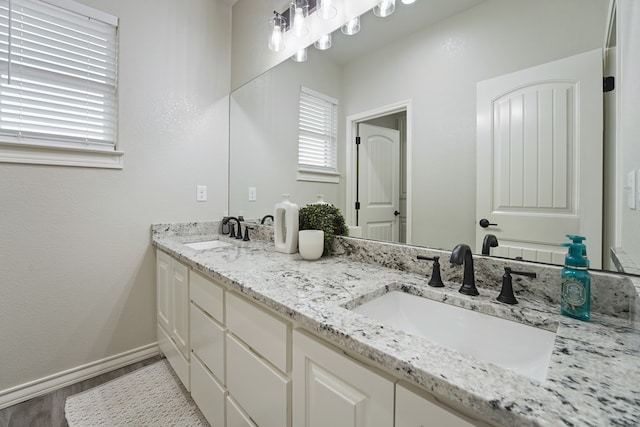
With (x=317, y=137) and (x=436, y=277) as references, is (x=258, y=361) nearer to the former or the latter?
(x=436, y=277)

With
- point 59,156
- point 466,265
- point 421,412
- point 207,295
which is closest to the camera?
point 421,412

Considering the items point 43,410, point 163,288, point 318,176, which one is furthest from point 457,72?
point 43,410

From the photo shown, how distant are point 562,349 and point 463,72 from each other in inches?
35.8

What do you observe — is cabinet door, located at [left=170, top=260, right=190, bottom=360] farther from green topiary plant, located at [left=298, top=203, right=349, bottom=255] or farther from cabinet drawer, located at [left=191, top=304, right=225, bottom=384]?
green topiary plant, located at [left=298, top=203, right=349, bottom=255]

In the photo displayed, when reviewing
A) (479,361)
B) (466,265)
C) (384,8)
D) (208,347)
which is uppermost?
(384,8)

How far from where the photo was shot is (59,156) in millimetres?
1629

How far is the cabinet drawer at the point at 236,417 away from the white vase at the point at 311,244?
0.65 metres

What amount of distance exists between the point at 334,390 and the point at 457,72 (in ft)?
3.65

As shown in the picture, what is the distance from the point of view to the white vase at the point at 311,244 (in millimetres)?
1358

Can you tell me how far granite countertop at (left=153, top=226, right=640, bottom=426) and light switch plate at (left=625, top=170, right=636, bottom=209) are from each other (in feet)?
0.62

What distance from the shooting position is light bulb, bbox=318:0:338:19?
149 centimetres

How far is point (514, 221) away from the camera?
918 millimetres

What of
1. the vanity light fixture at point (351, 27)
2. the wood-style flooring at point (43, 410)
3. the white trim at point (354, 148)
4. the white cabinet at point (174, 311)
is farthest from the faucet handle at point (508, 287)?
the wood-style flooring at point (43, 410)

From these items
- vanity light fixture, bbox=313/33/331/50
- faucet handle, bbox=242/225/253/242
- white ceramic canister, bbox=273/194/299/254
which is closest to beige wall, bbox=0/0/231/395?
faucet handle, bbox=242/225/253/242
